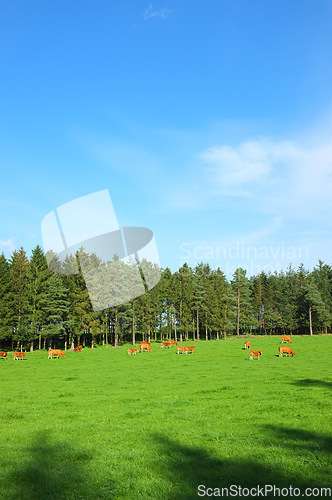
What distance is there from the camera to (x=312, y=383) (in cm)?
1711

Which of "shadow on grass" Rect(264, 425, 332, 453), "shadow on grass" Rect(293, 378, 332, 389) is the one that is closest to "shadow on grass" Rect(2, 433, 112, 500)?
"shadow on grass" Rect(264, 425, 332, 453)

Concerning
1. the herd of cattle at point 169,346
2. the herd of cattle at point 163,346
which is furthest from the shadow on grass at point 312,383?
the herd of cattle at point 163,346

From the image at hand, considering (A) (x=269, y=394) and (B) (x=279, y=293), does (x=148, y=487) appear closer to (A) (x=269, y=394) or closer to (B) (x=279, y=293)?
(A) (x=269, y=394)

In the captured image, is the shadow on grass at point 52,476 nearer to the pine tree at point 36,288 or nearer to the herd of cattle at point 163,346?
the herd of cattle at point 163,346

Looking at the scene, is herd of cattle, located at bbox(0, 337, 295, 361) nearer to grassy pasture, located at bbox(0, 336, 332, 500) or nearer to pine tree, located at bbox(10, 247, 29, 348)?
pine tree, located at bbox(10, 247, 29, 348)

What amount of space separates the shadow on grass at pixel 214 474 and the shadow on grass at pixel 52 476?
1.42m

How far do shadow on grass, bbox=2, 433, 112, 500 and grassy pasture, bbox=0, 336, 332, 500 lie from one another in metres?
0.02

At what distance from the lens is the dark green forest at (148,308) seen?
51.1m

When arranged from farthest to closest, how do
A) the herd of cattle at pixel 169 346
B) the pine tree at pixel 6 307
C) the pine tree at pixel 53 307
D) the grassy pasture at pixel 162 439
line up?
1. the pine tree at pixel 53 307
2. the pine tree at pixel 6 307
3. the herd of cattle at pixel 169 346
4. the grassy pasture at pixel 162 439

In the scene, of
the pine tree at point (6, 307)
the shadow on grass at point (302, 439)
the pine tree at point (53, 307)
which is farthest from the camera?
the pine tree at point (53, 307)

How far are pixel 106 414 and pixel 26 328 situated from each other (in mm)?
41687

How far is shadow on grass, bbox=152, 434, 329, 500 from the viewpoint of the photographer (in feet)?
20.9

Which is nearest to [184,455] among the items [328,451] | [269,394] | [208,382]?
[328,451]

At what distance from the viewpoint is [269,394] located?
14.7m
